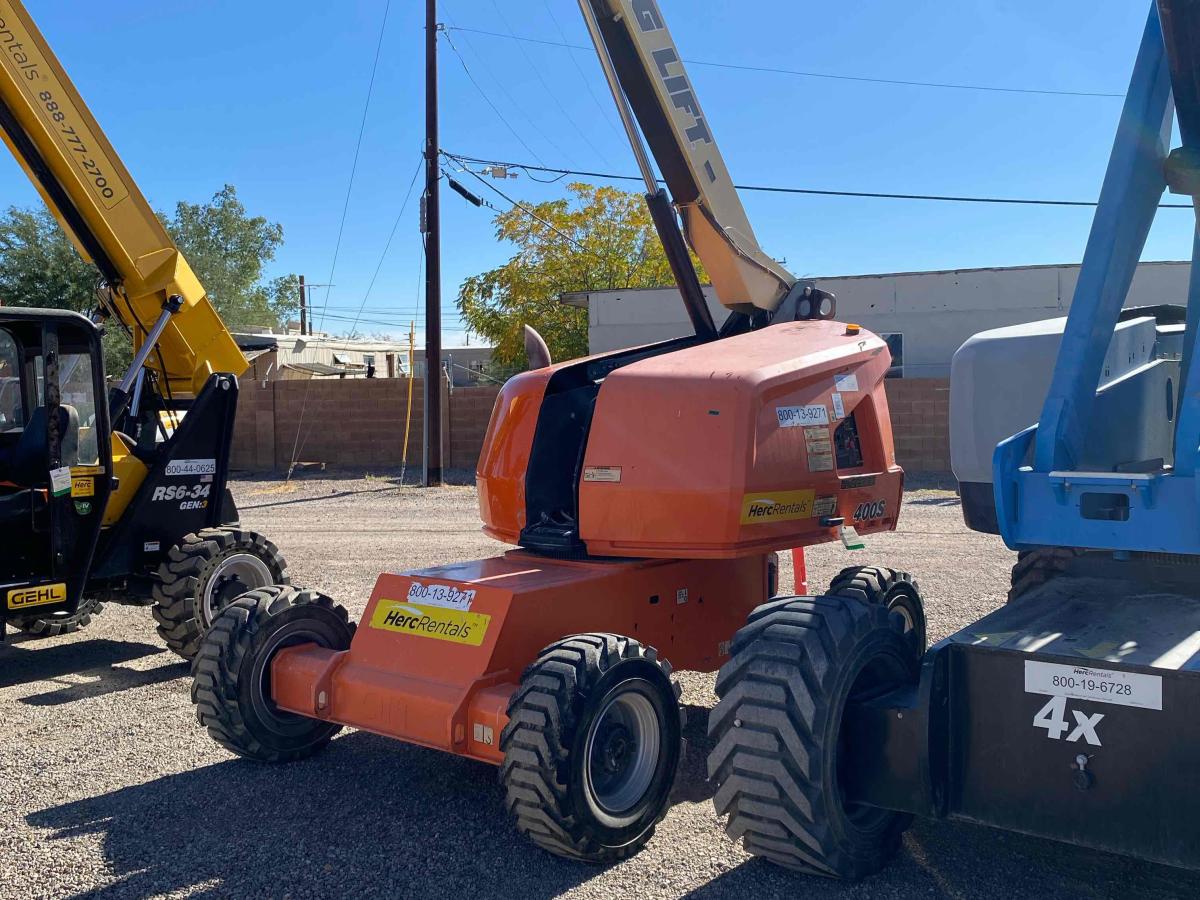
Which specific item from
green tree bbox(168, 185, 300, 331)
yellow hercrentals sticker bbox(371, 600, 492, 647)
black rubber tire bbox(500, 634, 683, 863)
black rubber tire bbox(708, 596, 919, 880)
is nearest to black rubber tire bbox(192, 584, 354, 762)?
yellow hercrentals sticker bbox(371, 600, 492, 647)

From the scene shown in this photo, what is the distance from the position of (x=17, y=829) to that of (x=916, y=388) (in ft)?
56.8

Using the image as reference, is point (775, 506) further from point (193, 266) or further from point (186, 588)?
point (193, 266)

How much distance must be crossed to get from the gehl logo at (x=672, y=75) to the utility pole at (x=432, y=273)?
13.8m

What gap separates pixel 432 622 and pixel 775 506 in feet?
5.63

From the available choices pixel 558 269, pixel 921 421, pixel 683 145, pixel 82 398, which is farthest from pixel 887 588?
pixel 558 269

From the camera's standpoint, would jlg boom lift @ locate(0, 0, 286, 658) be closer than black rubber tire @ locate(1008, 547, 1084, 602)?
No

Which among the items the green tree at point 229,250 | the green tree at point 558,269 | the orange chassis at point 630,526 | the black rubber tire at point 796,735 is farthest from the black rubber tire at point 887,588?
the green tree at point 229,250

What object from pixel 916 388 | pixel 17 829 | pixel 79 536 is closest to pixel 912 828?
pixel 17 829

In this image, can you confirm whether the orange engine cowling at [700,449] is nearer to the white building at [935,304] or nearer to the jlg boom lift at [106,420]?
the jlg boom lift at [106,420]

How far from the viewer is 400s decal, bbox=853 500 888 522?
5871 mm

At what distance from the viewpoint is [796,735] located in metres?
3.69

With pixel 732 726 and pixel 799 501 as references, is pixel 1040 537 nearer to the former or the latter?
pixel 732 726

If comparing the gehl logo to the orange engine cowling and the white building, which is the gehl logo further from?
the white building

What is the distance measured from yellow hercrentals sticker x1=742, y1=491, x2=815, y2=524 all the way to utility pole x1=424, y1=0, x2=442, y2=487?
14518 mm
